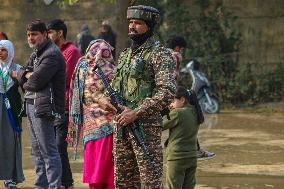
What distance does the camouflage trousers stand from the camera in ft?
18.2

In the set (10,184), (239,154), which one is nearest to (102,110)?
(10,184)

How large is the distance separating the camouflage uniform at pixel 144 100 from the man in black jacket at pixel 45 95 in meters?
1.70

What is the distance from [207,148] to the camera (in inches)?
422

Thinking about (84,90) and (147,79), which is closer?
(147,79)

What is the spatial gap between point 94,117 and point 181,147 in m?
0.89

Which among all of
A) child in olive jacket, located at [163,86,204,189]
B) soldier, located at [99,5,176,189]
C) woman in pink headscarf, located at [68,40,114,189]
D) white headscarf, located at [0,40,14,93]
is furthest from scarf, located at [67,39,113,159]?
soldier, located at [99,5,176,189]

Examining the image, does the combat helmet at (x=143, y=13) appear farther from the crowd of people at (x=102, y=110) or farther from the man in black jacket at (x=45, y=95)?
the man in black jacket at (x=45, y=95)

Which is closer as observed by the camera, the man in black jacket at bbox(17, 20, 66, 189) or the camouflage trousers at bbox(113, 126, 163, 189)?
the camouflage trousers at bbox(113, 126, 163, 189)

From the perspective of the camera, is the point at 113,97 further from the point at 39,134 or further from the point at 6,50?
the point at 6,50

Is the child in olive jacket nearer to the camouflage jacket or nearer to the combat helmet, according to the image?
the camouflage jacket

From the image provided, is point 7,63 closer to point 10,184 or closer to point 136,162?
point 10,184

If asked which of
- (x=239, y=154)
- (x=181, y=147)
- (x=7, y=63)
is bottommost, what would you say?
(x=239, y=154)

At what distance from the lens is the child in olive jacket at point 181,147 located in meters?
7.27

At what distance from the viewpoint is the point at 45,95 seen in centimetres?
732
